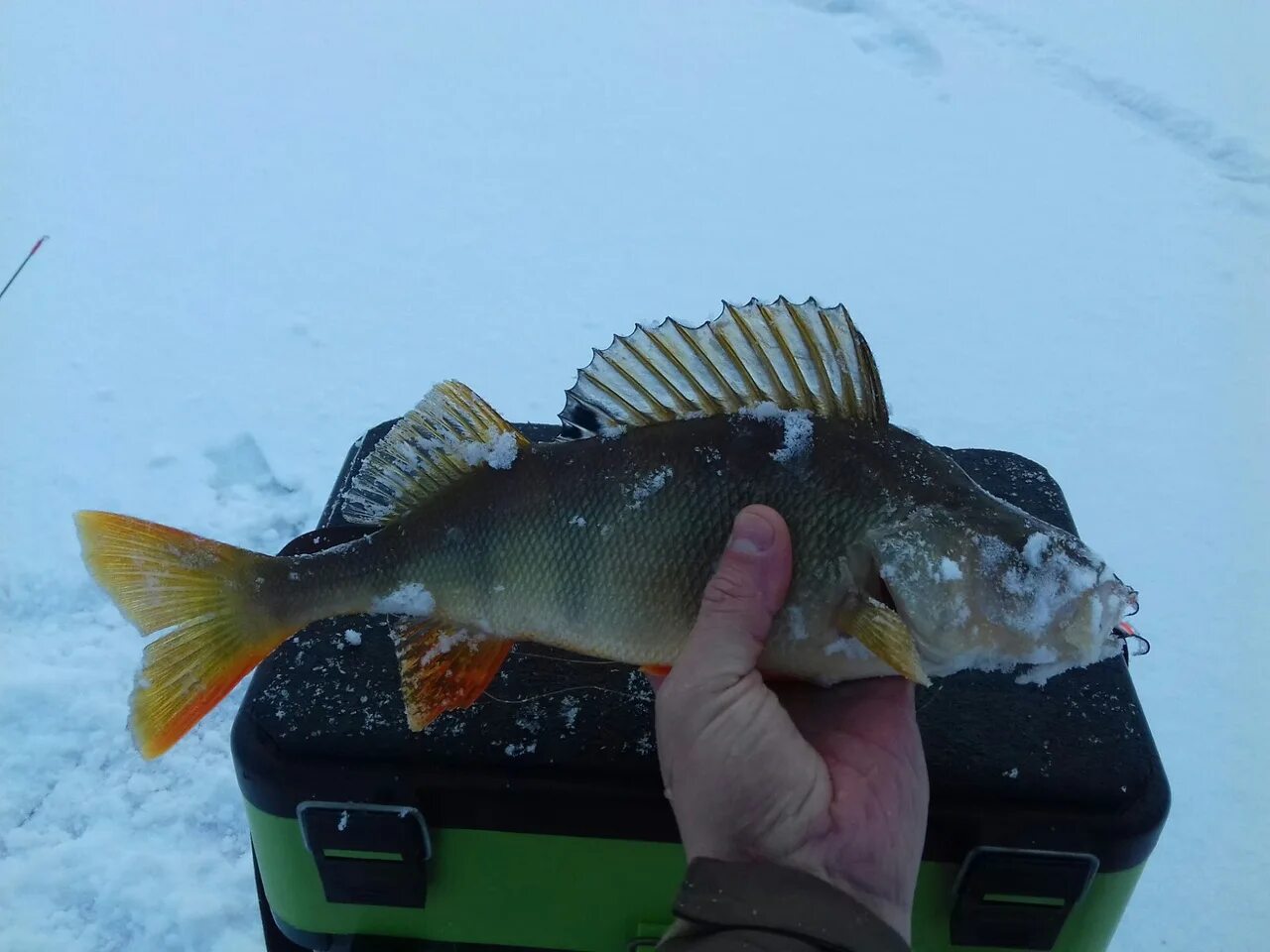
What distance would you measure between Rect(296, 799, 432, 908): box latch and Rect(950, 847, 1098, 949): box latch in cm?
72

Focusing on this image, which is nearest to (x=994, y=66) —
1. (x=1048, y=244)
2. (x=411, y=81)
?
(x=1048, y=244)

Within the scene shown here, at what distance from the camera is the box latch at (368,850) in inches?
50.8

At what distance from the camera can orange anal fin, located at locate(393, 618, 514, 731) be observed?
1.26 m

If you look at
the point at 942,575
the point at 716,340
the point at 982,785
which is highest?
the point at 716,340

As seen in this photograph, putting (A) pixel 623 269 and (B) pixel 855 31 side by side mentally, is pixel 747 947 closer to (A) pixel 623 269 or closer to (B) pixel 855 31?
(A) pixel 623 269

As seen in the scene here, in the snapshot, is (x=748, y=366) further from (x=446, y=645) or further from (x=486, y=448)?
(x=446, y=645)

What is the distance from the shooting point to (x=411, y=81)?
4594 mm

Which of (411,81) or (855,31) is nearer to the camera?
(411,81)

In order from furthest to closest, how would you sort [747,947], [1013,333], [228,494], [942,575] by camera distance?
[1013,333]
[228,494]
[942,575]
[747,947]

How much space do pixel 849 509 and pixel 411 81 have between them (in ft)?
13.5

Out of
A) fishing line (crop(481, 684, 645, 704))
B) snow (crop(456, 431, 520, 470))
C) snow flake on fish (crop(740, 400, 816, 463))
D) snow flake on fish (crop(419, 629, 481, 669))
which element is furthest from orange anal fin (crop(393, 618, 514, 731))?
snow flake on fish (crop(740, 400, 816, 463))

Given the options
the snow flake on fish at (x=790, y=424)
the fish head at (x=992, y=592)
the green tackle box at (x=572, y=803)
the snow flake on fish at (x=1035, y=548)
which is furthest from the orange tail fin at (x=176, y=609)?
the snow flake on fish at (x=1035, y=548)

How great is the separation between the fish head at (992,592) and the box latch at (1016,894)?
0.27 m

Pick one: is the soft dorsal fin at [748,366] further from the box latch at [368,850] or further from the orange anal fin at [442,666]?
the box latch at [368,850]
